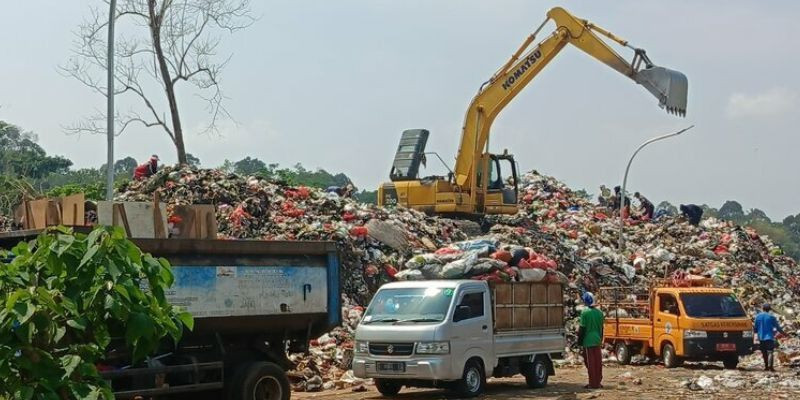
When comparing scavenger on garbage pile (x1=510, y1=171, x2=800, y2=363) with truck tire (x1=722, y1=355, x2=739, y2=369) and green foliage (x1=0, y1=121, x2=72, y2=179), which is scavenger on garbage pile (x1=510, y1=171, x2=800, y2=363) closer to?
truck tire (x1=722, y1=355, x2=739, y2=369)

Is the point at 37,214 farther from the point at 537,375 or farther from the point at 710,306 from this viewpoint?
the point at 710,306

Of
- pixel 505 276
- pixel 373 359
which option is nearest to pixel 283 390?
pixel 373 359

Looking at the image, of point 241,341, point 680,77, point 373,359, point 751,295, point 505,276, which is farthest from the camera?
point 680,77

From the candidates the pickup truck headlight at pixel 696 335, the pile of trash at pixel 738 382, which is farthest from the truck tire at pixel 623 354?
the pile of trash at pixel 738 382

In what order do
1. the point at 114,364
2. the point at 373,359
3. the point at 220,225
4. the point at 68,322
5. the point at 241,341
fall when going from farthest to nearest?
the point at 220,225 < the point at 373,359 < the point at 241,341 < the point at 114,364 < the point at 68,322

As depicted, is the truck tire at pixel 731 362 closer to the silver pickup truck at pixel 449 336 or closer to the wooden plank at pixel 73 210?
the silver pickup truck at pixel 449 336

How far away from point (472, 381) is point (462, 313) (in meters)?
1.04

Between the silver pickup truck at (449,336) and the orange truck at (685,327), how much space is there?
5.07m

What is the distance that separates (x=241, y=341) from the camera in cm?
1433

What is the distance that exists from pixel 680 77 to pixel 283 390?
22965 millimetres

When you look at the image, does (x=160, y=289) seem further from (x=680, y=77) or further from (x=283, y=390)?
(x=680, y=77)

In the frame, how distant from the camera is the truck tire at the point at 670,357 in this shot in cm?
2308

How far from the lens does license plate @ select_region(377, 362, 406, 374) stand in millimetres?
16672

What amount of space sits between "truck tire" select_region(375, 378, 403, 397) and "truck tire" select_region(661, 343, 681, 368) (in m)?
7.68
